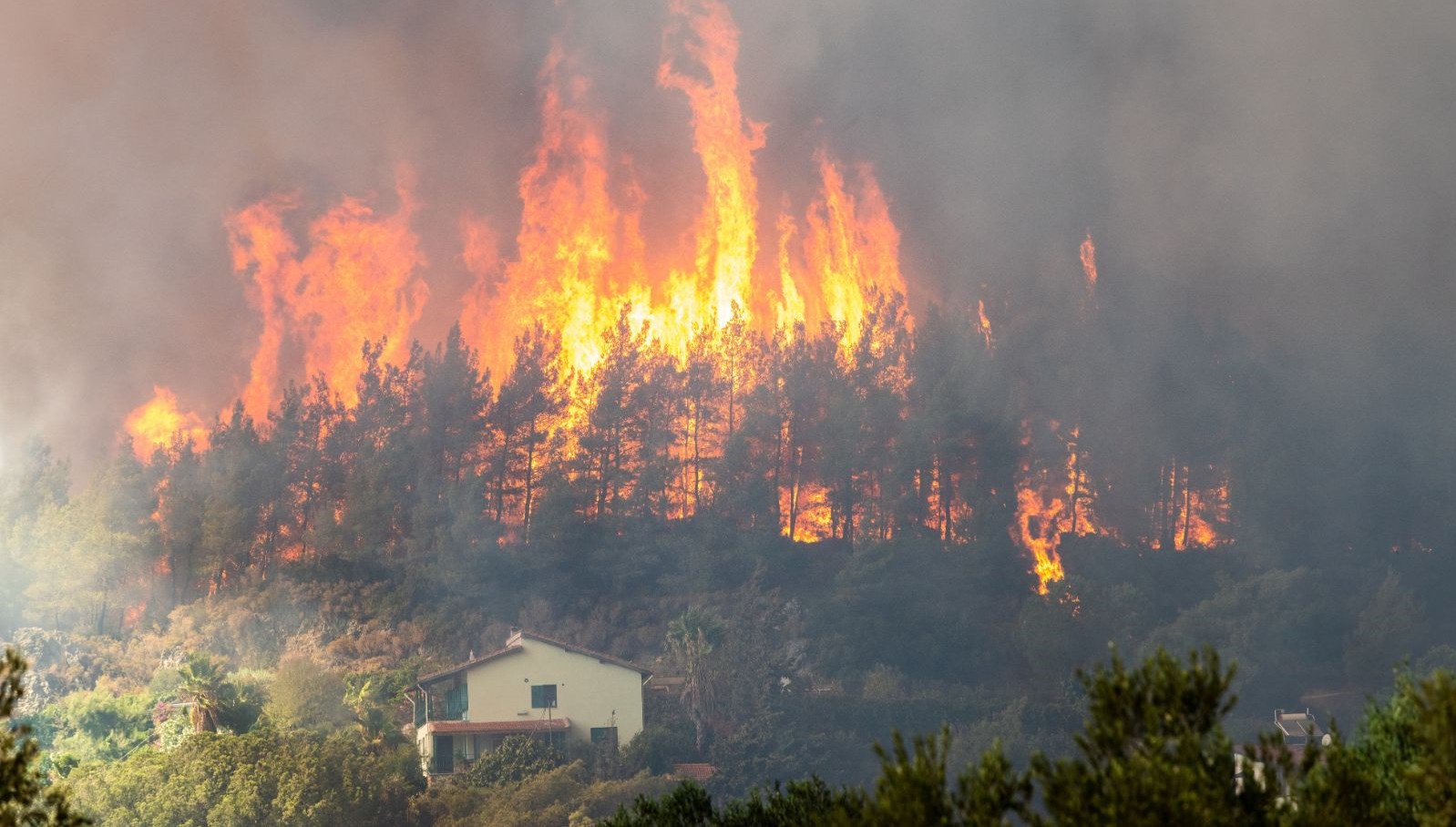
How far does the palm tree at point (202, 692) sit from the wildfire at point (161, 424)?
53.5 m

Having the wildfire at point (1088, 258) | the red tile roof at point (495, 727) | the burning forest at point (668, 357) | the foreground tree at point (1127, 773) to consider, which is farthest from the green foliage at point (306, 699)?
the wildfire at point (1088, 258)

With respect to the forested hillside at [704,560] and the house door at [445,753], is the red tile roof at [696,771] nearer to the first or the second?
the forested hillside at [704,560]

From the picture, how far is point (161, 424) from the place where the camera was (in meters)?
149

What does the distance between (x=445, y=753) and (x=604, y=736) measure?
382 inches

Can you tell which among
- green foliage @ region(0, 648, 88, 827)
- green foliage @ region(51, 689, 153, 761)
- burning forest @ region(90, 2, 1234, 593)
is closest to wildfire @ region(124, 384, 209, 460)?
burning forest @ region(90, 2, 1234, 593)

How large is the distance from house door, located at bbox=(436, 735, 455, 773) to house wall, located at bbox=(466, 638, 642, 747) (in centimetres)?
202

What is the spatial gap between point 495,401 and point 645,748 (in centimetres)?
5218

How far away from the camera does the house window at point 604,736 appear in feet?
340

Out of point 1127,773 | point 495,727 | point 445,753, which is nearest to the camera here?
point 1127,773

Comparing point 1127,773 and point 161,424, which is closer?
point 1127,773

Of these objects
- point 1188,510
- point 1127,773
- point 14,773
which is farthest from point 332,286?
point 1127,773

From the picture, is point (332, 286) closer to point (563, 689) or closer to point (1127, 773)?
point (563, 689)

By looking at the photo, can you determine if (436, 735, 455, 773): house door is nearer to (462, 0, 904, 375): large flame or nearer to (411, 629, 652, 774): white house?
(411, 629, 652, 774): white house

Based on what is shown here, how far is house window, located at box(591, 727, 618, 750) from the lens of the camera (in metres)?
104
